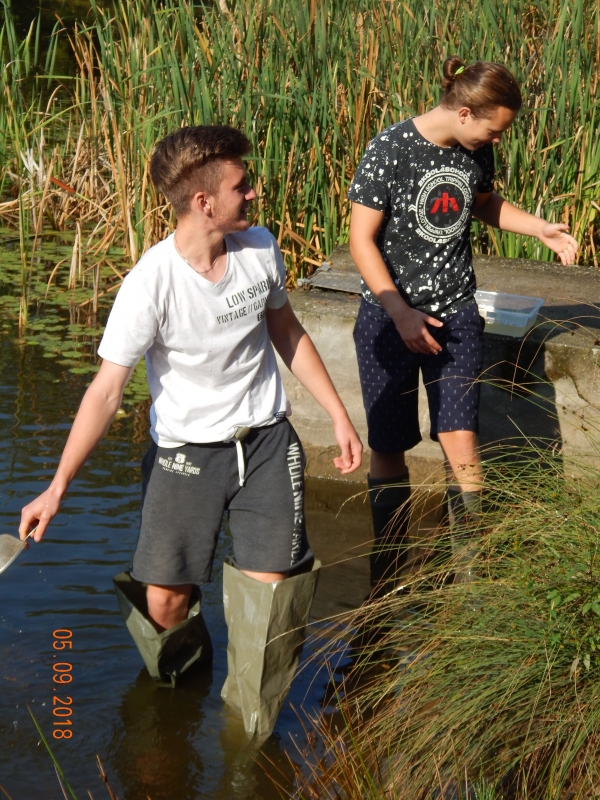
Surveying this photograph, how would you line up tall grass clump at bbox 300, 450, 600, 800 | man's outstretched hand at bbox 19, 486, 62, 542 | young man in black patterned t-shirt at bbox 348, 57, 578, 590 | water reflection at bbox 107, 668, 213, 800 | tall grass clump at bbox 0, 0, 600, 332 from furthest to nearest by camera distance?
tall grass clump at bbox 0, 0, 600, 332 → young man in black patterned t-shirt at bbox 348, 57, 578, 590 → water reflection at bbox 107, 668, 213, 800 → man's outstretched hand at bbox 19, 486, 62, 542 → tall grass clump at bbox 300, 450, 600, 800

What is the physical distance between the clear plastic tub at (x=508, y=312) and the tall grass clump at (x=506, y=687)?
1769mm

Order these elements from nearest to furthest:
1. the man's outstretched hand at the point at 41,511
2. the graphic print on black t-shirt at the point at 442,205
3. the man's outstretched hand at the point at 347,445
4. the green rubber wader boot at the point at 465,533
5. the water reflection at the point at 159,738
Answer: the man's outstretched hand at the point at 41,511
the green rubber wader boot at the point at 465,533
the water reflection at the point at 159,738
the man's outstretched hand at the point at 347,445
the graphic print on black t-shirt at the point at 442,205

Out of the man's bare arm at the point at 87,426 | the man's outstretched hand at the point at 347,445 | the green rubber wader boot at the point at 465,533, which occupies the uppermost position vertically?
the man's bare arm at the point at 87,426

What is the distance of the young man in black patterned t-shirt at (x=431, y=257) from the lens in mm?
3549

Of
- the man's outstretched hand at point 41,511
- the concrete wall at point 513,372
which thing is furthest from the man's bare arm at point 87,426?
the concrete wall at point 513,372

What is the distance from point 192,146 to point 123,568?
1.87 metres

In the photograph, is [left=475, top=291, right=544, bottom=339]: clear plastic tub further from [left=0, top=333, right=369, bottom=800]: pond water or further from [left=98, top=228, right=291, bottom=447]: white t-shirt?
[left=98, top=228, right=291, bottom=447]: white t-shirt

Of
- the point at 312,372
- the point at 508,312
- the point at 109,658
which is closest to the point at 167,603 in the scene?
the point at 109,658

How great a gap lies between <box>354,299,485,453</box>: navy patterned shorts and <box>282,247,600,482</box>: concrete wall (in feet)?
2.47

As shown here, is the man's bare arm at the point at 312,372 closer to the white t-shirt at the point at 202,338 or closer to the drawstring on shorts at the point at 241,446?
the white t-shirt at the point at 202,338

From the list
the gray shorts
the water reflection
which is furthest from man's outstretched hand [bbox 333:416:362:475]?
the water reflection

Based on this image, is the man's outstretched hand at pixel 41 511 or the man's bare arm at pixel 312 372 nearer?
the man's outstretched hand at pixel 41 511

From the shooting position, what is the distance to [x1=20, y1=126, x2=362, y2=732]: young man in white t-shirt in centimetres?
294

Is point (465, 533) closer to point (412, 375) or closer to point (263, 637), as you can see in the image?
point (263, 637)
